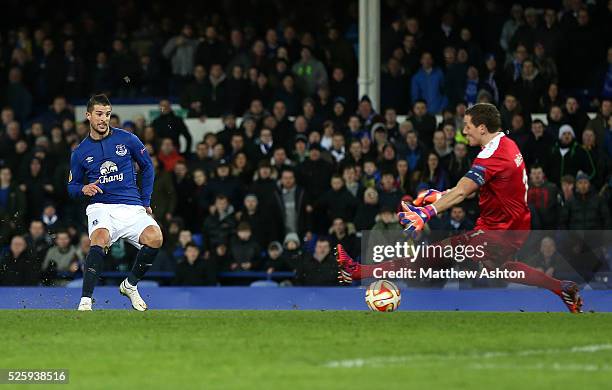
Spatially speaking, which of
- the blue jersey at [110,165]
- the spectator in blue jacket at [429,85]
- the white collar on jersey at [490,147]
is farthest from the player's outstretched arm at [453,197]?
the spectator in blue jacket at [429,85]

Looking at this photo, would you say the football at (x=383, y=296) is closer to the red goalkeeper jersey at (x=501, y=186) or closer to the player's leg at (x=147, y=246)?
the red goalkeeper jersey at (x=501, y=186)

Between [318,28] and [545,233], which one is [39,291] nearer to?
[545,233]

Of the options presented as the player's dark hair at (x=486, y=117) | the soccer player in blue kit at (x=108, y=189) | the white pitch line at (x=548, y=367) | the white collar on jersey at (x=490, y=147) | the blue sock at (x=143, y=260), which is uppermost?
the player's dark hair at (x=486, y=117)

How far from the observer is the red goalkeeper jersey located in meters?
12.3

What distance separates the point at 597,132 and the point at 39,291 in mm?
8329

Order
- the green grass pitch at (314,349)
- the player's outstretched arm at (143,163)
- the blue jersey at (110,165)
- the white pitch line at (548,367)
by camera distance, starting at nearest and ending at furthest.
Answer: the green grass pitch at (314,349), the white pitch line at (548,367), the blue jersey at (110,165), the player's outstretched arm at (143,163)

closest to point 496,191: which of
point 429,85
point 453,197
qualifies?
point 453,197

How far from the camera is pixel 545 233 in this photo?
17.3 m

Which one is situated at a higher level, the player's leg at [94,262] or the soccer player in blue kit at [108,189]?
the soccer player in blue kit at [108,189]

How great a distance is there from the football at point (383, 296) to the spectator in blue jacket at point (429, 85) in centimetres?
883

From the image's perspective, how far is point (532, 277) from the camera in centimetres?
1277

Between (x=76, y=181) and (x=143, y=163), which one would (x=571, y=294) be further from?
(x=76, y=181)

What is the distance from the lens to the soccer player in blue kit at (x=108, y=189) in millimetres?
13320

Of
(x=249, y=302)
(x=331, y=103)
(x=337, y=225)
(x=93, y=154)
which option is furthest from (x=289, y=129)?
(x=93, y=154)
